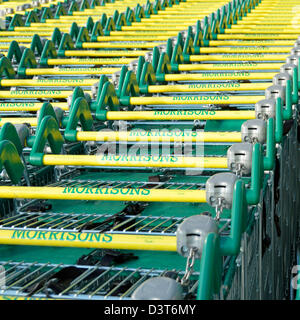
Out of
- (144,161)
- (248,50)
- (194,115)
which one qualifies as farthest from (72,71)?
(144,161)

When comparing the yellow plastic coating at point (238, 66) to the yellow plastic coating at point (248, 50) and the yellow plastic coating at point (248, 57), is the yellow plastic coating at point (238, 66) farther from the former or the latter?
the yellow plastic coating at point (248, 50)

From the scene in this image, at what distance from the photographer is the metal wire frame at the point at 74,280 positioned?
2656 millimetres

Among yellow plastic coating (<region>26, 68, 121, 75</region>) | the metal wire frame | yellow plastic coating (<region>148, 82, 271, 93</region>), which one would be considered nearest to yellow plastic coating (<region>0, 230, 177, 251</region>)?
the metal wire frame

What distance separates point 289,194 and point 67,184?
1.77m

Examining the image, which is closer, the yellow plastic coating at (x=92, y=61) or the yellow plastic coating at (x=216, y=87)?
the yellow plastic coating at (x=216, y=87)

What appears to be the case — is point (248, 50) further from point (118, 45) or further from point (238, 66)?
point (118, 45)

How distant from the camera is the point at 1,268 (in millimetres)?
3061

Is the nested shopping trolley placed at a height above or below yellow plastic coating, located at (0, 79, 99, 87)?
below

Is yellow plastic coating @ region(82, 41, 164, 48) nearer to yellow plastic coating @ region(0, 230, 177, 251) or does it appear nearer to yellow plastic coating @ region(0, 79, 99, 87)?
yellow plastic coating @ region(0, 79, 99, 87)

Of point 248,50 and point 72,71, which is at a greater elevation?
point 248,50

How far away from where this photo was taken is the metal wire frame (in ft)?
8.71

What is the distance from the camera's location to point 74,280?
2803 millimetres

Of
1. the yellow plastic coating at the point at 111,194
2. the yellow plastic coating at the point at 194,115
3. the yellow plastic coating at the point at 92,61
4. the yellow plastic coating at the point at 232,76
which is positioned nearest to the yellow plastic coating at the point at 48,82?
the yellow plastic coating at the point at 232,76
